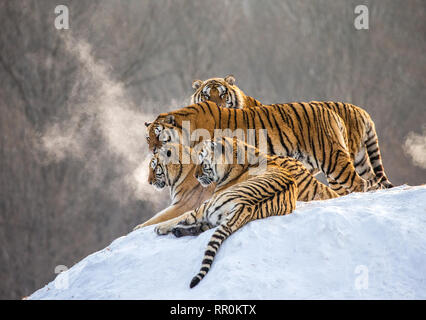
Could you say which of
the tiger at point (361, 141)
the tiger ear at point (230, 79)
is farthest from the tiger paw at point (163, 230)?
the tiger ear at point (230, 79)

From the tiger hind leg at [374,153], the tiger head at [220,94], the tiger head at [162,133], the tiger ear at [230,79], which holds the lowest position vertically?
the tiger hind leg at [374,153]

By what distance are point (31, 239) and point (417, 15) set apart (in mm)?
8787

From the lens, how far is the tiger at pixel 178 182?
14.8 feet

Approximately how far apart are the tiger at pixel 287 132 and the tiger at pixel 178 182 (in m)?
0.36

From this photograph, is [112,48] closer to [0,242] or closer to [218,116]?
[0,242]

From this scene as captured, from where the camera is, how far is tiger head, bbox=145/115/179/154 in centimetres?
489

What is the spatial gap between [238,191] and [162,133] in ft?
5.45

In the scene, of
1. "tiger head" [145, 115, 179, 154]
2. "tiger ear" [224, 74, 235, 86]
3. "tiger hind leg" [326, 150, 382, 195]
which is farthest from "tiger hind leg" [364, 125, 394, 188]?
"tiger head" [145, 115, 179, 154]

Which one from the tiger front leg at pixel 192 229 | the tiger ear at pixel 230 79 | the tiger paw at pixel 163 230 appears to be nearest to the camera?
the tiger front leg at pixel 192 229

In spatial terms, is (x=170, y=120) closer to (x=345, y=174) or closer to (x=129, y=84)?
(x=345, y=174)

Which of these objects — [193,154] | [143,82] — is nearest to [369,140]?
[193,154]

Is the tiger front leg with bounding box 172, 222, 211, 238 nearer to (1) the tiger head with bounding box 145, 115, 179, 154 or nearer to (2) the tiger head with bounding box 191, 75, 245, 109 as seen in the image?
(1) the tiger head with bounding box 145, 115, 179, 154

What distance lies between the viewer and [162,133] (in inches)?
193

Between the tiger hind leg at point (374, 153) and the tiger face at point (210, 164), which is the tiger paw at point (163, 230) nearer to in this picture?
the tiger face at point (210, 164)
